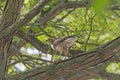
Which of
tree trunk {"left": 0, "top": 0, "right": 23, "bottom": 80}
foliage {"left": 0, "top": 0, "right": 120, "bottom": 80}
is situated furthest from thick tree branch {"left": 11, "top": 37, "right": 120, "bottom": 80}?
foliage {"left": 0, "top": 0, "right": 120, "bottom": 80}

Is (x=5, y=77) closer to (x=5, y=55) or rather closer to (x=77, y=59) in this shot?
(x=5, y=55)

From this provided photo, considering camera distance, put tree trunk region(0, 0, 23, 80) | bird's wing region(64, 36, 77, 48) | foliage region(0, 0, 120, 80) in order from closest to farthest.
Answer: tree trunk region(0, 0, 23, 80) < bird's wing region(64, 36, 77, 48) < foliage region(0, 0, 120, 80)

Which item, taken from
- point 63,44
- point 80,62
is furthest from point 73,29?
point 80,62

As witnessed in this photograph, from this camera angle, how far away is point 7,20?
1944 millimetres

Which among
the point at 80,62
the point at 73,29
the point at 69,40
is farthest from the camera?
the point at 73,29

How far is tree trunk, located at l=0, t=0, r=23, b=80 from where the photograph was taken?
6.06ft

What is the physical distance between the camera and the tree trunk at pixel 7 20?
1848mm

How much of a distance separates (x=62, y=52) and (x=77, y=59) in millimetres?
904

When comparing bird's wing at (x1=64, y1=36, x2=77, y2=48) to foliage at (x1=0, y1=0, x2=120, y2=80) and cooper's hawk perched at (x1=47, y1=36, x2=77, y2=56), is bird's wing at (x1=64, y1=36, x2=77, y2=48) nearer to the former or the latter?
cooper's hawk perched at (x1=47, y1=36, x2=77, y2=56)

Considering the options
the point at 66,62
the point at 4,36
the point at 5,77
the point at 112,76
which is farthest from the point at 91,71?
the point at 4,36

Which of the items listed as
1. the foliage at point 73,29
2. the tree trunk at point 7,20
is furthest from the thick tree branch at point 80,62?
the foliage at point 73,29

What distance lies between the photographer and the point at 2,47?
1992mm

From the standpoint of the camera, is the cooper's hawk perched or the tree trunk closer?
the tree trunk

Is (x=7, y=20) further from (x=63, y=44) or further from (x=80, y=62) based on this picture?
(x=63, y=44)
